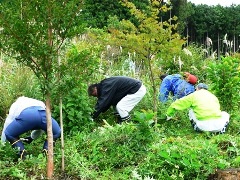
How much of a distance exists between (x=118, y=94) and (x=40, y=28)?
353cm

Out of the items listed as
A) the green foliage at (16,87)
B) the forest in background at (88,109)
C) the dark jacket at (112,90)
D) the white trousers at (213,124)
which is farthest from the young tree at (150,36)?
the green foliage at (16,87)

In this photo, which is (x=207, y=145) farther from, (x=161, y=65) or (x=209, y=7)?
(x=209, y=7)

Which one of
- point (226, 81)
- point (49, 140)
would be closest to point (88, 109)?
point (49, 140)

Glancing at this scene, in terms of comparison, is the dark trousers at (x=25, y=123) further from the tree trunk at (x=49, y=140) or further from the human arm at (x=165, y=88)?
the human arm at (x=165, y=88)

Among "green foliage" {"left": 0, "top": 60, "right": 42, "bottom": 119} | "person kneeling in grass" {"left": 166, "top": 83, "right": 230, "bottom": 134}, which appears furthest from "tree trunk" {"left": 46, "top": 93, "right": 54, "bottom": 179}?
"person kneeling in grass" {"left": 166, "top": 83, "right": 230, "bottom": 134}

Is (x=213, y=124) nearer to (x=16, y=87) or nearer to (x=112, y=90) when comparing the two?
(x=112, y=90)

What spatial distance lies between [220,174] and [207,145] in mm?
624

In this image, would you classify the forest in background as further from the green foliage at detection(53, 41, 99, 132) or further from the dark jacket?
the dark jacket

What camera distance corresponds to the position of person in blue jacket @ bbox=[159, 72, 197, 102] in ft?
32.1

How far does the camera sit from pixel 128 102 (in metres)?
8.48

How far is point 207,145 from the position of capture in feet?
21.1

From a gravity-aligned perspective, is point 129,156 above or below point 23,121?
below

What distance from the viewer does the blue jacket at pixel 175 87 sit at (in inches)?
385

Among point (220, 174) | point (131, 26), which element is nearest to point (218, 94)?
point (131, 26)
